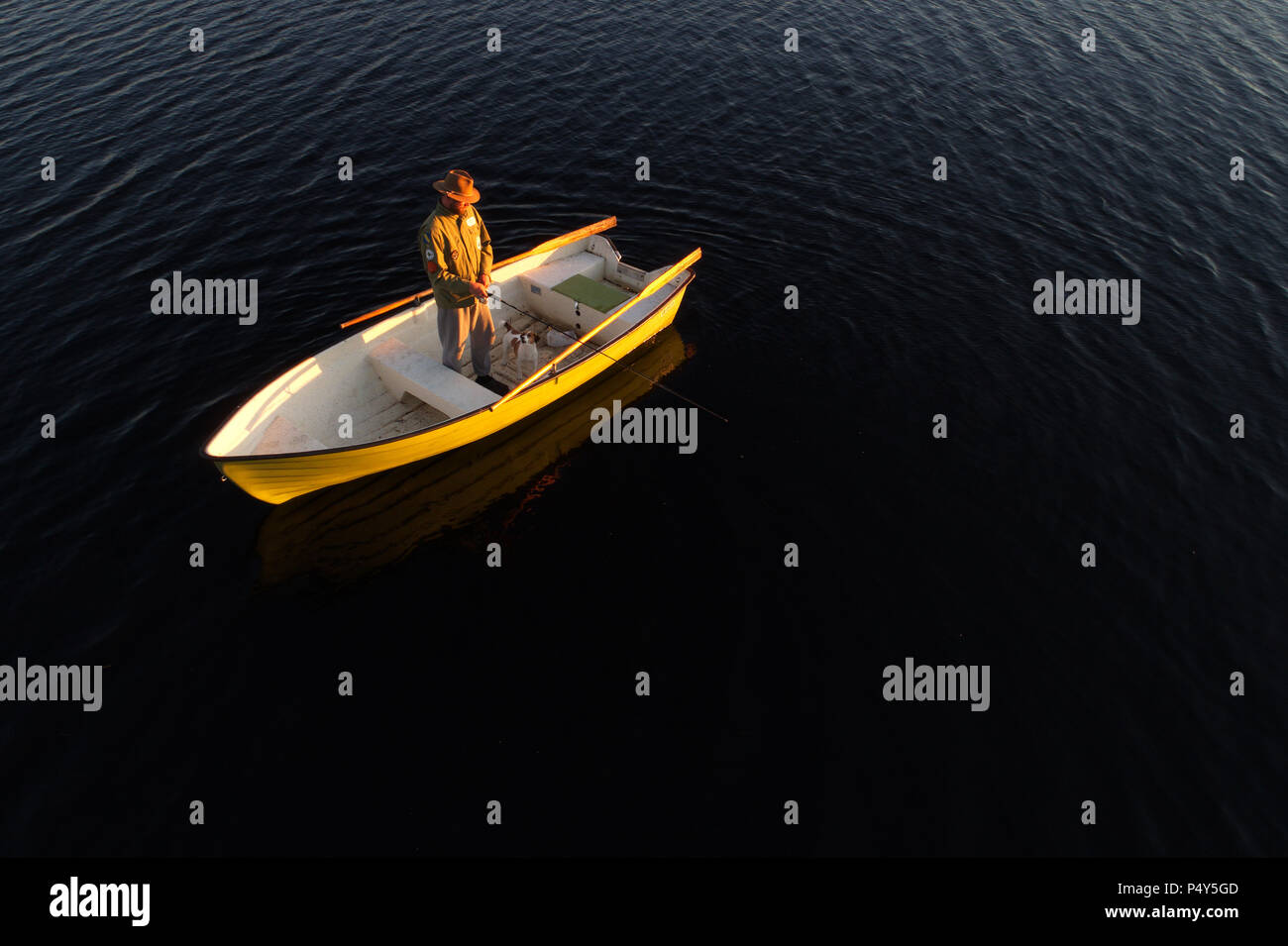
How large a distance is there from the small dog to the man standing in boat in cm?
74

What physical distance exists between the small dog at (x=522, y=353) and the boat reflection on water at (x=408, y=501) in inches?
50.6

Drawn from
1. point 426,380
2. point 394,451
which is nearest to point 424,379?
point 426,380

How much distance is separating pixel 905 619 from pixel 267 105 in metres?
33.4

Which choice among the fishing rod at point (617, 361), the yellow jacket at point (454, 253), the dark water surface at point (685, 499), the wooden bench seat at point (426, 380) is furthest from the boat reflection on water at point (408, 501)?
the yellow jacket at point (454, 253)

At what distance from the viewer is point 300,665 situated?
15.2 metres

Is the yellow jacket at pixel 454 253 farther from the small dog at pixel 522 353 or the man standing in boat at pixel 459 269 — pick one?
the small dog at pixel 522 353

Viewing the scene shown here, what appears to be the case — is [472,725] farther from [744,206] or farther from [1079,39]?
[1079,39]

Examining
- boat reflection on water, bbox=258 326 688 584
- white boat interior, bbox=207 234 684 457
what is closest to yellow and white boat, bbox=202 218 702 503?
white boat interior, bbox=207 234 684 457

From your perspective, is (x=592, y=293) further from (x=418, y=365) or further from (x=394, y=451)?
(x=394, y=451)

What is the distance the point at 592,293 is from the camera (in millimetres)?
22766

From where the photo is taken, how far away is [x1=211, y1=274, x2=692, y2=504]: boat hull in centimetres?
1648

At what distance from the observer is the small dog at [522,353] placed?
2062 centimetres

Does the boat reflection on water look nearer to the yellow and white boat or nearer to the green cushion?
the yellow and white boat
